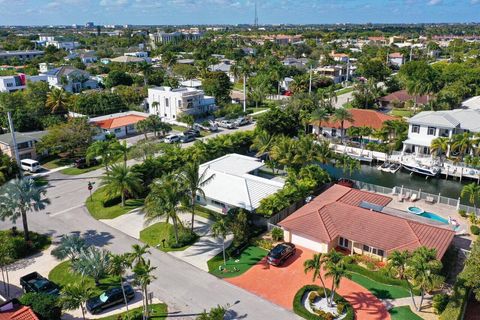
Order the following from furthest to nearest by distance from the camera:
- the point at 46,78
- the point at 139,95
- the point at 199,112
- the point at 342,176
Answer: the point at 46,78 < the point at 139,95 < the point at 199,112 < the point at 342,176

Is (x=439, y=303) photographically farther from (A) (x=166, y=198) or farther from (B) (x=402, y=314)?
(A) (x=166, y=198)

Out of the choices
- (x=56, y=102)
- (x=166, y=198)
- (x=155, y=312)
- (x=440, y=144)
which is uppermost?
(x=56, y=102)

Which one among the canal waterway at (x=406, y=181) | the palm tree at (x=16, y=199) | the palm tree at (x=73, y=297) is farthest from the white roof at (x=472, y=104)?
the palm tree at (x=73, y=297)

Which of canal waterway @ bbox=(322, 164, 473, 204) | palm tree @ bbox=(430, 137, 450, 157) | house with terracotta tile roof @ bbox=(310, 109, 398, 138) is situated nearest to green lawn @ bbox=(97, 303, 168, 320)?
canal waterway @ bbox=(322, 164, 473, 204)

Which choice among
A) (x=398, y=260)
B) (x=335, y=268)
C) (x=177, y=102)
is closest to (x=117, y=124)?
(x=177, y=102)

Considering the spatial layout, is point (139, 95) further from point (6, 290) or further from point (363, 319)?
point (363, 319)

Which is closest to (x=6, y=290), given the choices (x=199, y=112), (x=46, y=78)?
(x=199, y=112)
